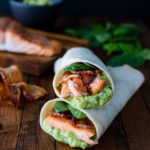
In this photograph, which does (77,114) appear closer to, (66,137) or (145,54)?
(66,137)

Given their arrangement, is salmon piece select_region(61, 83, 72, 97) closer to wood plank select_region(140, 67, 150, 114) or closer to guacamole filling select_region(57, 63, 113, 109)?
guacamole filling select_region(57, 63, 113, 109)

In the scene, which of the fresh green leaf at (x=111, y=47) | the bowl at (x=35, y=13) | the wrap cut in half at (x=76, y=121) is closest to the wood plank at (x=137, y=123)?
the wrap cut in half at (x=76, y=121)

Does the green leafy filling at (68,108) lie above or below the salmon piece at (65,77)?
below

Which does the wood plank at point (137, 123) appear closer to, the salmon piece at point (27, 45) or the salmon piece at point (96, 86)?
the salmon piece at point (96, 86)

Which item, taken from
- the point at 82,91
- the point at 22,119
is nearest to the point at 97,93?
the point at 82,91

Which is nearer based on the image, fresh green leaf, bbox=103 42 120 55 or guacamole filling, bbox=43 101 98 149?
guacamole filling, bbox=43 101 98 149

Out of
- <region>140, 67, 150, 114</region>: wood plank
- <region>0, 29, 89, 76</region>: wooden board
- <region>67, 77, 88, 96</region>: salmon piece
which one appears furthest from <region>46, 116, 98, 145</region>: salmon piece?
<region>0, 29, 89, 76</region>: wooden board
